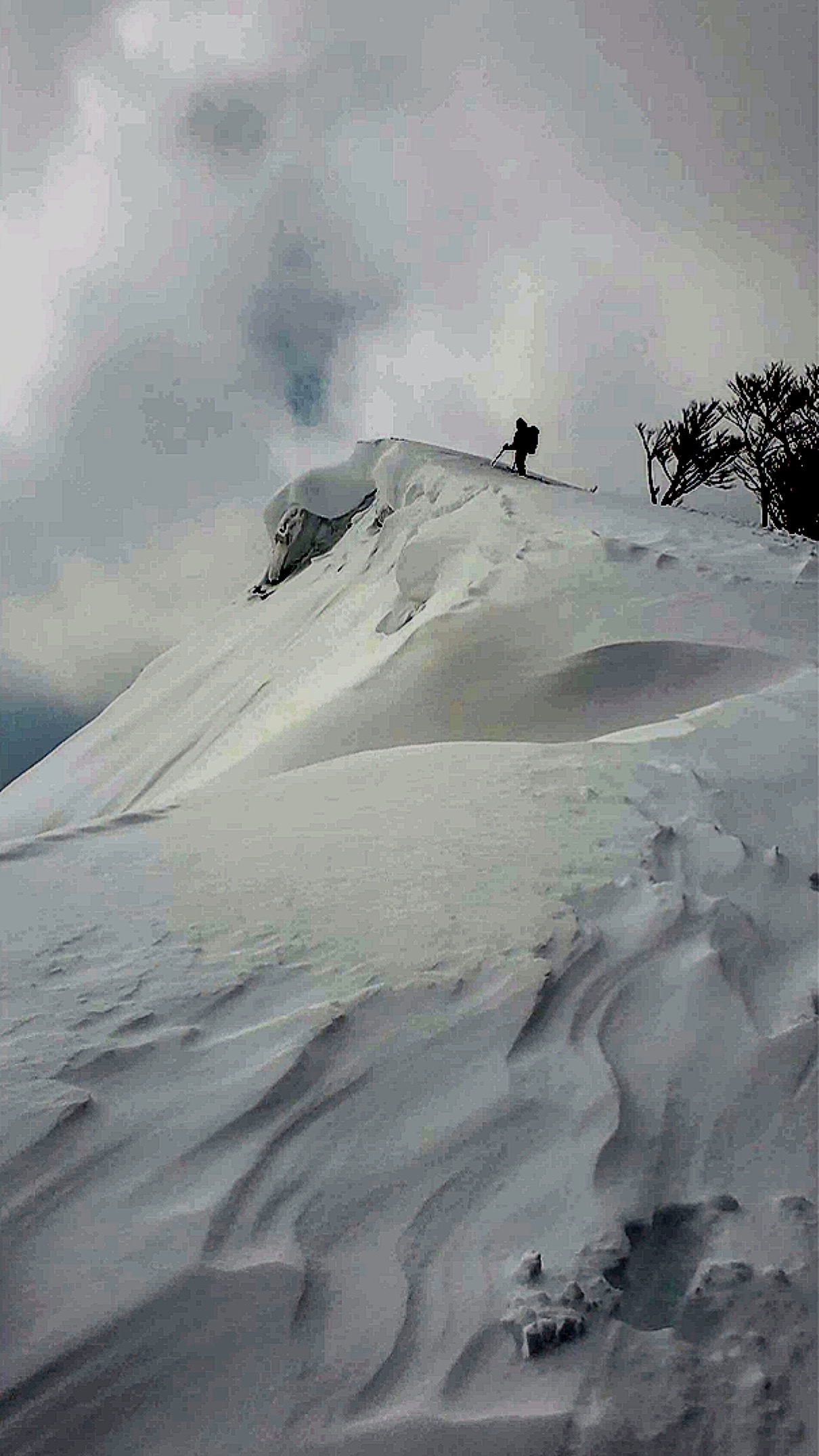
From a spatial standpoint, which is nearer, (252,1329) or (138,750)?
(252,1329)

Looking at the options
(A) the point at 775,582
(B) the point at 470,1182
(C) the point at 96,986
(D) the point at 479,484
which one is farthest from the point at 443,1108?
(D) the point at 479,484

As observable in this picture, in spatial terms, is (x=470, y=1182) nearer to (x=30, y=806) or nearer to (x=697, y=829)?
(x=697, y=829)

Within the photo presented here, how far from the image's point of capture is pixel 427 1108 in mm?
1403

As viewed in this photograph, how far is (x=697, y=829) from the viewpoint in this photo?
2.22 meters

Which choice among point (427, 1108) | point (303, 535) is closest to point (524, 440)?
point (303, 535)

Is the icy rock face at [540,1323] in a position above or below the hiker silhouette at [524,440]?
below

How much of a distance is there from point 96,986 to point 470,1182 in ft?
2.34

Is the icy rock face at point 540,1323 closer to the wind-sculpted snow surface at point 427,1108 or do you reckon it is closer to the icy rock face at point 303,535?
the wind-sculpted snow surface at point 427,1108

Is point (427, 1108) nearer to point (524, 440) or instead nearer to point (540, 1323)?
point (540, 1323)

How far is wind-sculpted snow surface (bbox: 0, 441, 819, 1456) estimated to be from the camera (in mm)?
1060

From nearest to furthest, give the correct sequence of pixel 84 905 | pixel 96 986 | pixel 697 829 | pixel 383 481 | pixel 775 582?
pixel 96 986
pixel 84 905
pixel 697 829
pixel 775 582
pixel 383 481

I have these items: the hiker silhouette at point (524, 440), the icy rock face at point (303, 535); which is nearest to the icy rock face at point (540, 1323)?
the hiker silhouette at point (524, 440)

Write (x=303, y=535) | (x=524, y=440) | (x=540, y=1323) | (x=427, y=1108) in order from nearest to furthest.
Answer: (x=540, y=1323), (x=427, y=1108), (x=524, y=440), (x=303, y=535)

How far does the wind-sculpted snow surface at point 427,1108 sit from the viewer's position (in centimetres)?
106
